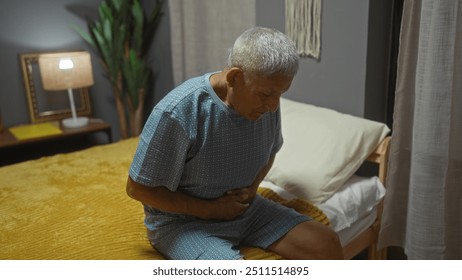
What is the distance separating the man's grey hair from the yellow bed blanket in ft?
1.68

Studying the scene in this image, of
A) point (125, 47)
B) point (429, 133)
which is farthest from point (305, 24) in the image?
point (125, 47)

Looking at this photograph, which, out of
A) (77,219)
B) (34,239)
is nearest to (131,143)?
(77,219)

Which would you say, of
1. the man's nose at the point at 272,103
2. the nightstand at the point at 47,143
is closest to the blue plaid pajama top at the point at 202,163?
the man's nose at the point at 272,103

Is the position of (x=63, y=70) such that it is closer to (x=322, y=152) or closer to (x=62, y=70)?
(x=62, y=70)

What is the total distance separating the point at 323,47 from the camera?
1.75m

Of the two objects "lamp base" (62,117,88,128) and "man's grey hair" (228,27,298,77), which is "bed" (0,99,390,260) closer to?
"man's grey hair" (228,27,298,77)

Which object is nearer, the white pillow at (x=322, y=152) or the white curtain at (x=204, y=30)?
the white pillow at (x=322, y=152)

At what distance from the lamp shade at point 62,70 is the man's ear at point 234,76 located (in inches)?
71.7

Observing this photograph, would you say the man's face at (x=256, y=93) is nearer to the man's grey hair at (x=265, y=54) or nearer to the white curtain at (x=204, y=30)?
the man's grey hair at (x=265, y=54)

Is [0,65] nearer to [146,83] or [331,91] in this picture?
[146,83]

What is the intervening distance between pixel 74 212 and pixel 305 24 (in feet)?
3.87

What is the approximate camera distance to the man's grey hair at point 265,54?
0.94 metres
